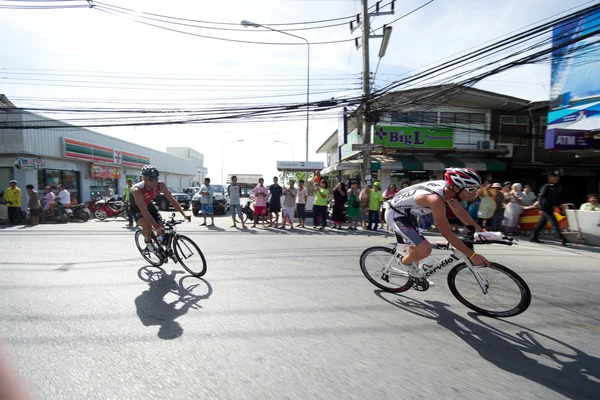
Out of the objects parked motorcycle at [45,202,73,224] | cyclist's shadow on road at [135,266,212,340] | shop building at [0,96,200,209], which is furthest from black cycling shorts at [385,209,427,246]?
shop building at [0,96,200,209]

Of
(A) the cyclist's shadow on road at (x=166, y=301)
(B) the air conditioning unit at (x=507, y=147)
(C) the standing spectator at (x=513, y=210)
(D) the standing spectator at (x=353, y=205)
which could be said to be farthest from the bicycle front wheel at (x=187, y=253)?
(B) the air conditioning unit at (x=507, y=147)

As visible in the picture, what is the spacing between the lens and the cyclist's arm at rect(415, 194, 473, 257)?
3404 mm

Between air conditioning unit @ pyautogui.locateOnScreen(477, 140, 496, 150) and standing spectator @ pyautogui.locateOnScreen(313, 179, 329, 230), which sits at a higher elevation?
air conditioning unit @ pyautogui.locateOnScreen(477, 140, 496, 150)

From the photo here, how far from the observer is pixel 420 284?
13.4 ft

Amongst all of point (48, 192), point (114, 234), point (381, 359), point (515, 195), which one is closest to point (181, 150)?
point (48, 192)

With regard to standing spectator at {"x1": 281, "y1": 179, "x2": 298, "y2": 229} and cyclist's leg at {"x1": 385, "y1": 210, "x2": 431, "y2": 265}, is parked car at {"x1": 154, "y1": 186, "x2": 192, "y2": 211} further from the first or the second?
cyclist's leg at {"x1": 385, "y1": 210, "x2": 431, "y2": 265}

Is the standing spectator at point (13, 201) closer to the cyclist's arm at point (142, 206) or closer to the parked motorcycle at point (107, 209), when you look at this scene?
the parked motorcycle at point (107, 209)

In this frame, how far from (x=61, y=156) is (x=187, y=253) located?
18364 millimetres

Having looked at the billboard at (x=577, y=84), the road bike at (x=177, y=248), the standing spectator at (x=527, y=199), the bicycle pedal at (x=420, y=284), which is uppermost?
the billboard at (x=577, y=84)

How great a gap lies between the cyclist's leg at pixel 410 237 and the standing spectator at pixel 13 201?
14.2 meters

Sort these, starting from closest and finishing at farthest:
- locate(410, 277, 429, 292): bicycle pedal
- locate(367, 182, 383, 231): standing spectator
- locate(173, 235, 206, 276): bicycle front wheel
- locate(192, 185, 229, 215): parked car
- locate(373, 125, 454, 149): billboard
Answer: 1. locate(410, 277, 429, 292): bicycle pedal
2. locate(173, 235, 206, 276): bicycle front wheel
3. locate(367, 182, 383, 231): standing spectator
4. locate(373, 125, 454, 149): billboard
5. locate(192, 185, 229, 215): parked car

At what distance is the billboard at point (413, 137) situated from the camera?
16.3 m

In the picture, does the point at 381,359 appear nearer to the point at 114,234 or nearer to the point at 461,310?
the point at 461,310

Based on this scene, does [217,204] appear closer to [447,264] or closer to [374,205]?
[374,205]
